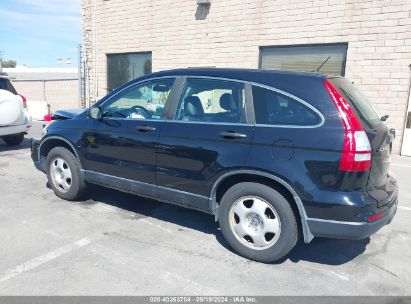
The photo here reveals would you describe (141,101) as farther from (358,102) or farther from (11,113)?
(11,113)

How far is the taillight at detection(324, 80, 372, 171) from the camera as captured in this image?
2.78 meters

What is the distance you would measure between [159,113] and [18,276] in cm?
204

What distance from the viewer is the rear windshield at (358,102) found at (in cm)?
304

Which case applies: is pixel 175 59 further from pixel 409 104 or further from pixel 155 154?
pixel 155 154

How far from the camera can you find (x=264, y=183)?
10.5ft

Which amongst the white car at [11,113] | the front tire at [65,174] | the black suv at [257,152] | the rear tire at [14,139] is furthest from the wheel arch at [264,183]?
the rear tire at [14,139]

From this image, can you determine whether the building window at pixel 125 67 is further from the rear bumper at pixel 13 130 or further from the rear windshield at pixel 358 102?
the rear windshield at pixel 358 102

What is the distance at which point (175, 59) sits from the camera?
38.9 ft

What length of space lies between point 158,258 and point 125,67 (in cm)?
1151

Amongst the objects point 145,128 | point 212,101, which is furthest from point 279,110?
point 145,128

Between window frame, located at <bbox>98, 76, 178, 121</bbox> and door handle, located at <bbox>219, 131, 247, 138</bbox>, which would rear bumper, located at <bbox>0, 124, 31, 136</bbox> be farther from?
door handle, located at <bbox>219, 131, 247, 138</bbox>

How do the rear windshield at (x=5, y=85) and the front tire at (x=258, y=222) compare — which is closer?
the front tire at (x=258, y=222)

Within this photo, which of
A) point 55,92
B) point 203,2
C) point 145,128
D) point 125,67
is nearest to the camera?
point 145,128

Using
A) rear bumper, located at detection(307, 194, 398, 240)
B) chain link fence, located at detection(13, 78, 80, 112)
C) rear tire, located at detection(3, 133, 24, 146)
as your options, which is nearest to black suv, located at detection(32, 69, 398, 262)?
rear bumper, located at detection(307, 194, 398, 240)
